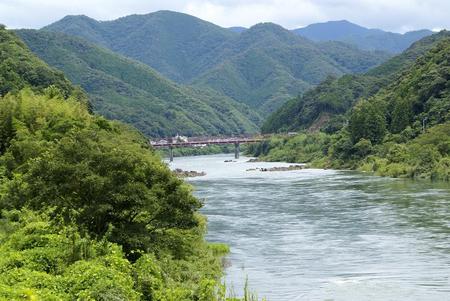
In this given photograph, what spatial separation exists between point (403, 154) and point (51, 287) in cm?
7153

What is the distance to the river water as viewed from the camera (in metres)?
27.0

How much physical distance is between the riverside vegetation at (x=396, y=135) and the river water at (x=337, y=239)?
12.2 meters

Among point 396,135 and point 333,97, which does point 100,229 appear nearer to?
point 396,135

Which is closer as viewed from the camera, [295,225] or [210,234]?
[210,234]

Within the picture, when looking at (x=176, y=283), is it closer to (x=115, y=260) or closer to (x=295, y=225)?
(x=115, y=260)

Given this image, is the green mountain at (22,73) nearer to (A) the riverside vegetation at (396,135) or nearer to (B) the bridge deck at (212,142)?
(A) the riverside vegetation at (396,135)

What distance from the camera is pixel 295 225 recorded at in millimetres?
43500

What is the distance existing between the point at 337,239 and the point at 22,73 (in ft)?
172

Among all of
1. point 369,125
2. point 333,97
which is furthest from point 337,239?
point 333,97

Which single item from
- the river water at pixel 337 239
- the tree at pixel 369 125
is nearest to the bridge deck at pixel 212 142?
the tree at pixel 369 125

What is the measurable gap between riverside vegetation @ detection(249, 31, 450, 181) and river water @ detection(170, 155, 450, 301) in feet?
39.9

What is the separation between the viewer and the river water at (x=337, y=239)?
27.0m

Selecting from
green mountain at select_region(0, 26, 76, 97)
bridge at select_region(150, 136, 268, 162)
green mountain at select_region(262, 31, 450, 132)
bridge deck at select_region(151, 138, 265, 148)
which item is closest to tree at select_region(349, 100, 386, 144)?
bridge deck at select_region(151, 138, 265, 148)

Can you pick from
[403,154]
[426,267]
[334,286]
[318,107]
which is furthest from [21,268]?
[318,107]
